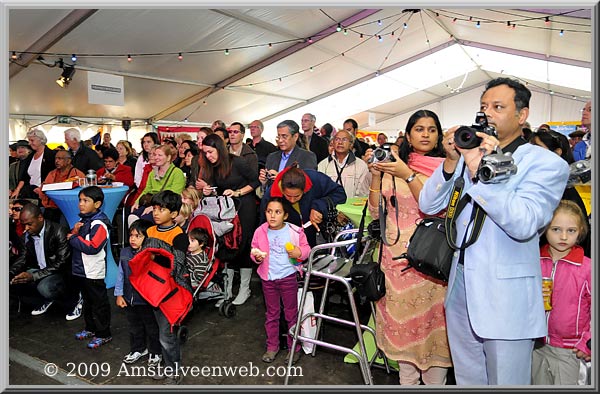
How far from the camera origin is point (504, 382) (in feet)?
5.18

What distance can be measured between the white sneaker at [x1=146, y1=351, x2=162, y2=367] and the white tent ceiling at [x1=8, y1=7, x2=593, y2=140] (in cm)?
461

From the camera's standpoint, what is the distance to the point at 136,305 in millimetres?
2686

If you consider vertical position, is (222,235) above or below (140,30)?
below

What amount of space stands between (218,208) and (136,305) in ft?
3.55

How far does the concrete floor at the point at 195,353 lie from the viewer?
Answer: 2.68 meters

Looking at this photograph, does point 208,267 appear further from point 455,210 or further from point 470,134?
point 470,134

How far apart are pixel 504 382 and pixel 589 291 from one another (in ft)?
2.27

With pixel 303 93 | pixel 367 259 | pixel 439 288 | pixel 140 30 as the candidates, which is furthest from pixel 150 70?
pixel 439 288

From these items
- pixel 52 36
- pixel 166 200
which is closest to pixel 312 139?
pixel 166 200

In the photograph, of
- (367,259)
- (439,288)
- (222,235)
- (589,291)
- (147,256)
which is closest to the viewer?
(589,291)

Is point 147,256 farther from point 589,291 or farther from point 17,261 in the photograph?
point 589,291

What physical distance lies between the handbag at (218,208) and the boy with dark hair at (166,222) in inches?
27.1

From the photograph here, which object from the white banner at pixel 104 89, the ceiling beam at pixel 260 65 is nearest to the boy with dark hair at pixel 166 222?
the white banner at pixel 104 89

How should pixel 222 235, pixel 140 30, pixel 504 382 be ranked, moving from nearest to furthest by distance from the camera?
pixel 504 382, pixel 222 235, pixel 140 30
